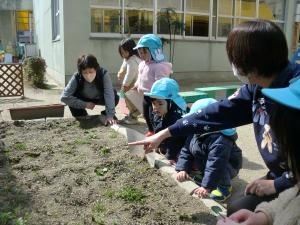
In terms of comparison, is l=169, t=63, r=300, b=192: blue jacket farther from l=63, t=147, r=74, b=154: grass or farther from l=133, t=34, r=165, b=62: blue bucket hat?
l=133, t=34, r=165, b=62: blue bucket hat

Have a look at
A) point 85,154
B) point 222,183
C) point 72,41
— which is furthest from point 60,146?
point 72,41

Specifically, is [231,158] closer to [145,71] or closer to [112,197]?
[112,197]

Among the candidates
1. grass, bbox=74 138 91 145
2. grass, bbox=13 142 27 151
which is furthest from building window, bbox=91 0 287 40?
grass, bbox=13 142 27 151

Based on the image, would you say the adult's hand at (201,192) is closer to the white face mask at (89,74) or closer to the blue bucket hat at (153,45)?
the white face mask at (89,74)

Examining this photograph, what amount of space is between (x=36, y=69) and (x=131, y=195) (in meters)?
8.62

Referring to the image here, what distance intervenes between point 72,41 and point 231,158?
7.53m

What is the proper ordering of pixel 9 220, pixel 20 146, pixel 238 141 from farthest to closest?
1. pixel 238 141
2. pixel 20 146
3. pixel 9 220

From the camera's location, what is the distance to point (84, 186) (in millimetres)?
2936

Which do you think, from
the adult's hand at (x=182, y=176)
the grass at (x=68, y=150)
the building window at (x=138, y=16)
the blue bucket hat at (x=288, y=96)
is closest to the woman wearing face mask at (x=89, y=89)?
the grass at (x=68, y=150)

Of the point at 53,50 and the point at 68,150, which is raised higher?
the point at 53,50

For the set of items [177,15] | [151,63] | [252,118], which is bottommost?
[252,118]

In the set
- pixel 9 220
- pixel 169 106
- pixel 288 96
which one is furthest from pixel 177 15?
pixel 288 96

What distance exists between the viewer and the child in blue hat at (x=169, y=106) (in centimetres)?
348

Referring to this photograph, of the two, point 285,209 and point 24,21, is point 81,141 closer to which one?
point 285,209
